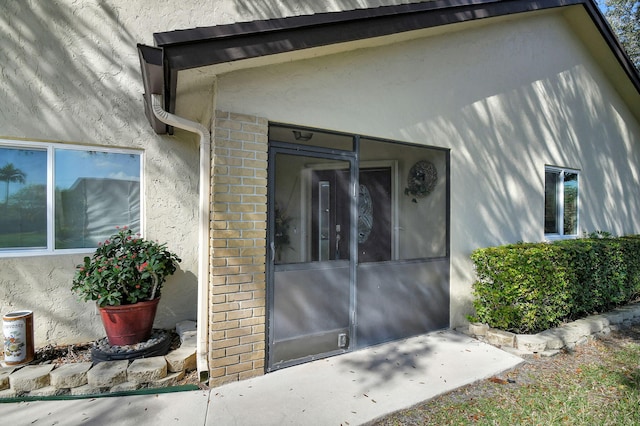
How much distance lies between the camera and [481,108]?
5422mm

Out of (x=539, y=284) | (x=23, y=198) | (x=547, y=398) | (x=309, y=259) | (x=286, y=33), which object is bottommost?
(x=547, y=398)

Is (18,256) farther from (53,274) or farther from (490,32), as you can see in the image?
(490,32)

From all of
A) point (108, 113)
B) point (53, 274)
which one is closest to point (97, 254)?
point (53, 274)

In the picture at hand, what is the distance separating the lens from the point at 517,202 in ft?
19.5

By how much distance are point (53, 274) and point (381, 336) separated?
12.7 ft

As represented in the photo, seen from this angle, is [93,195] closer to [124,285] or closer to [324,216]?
[124,285]

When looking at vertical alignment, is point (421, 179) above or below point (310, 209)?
above

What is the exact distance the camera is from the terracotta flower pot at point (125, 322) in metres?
3.62

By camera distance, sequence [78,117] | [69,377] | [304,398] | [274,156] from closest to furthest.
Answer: [304,398]
[69,377]
[274,156]
[78,117]

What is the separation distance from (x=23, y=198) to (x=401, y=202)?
15.3 ft

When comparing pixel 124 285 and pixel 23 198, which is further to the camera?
pixel 23 198

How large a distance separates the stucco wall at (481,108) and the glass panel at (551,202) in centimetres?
30

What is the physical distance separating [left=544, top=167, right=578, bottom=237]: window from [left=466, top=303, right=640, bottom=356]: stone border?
6.15 feet

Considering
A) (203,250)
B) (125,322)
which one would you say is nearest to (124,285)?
(125,322)
